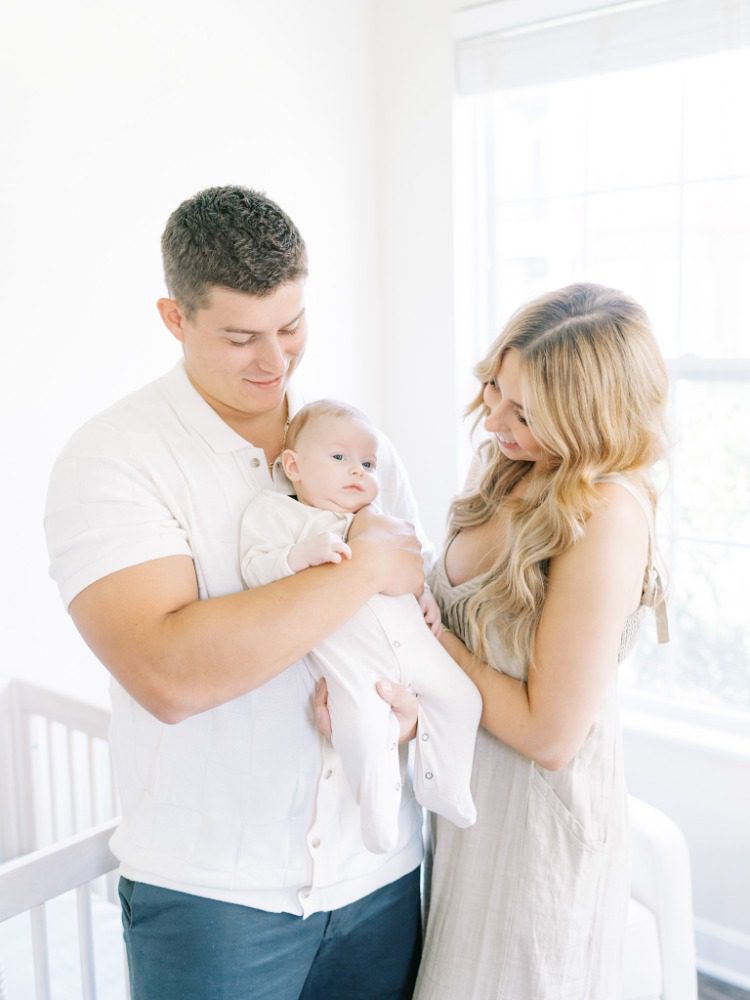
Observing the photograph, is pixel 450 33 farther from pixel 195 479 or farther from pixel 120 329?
pixel 195 479

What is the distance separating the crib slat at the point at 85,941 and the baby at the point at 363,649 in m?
0.47

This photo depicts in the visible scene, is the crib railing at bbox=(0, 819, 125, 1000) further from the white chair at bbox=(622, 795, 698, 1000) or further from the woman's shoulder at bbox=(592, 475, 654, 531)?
the white chair at bbox=(622, 795, 698, 1000)

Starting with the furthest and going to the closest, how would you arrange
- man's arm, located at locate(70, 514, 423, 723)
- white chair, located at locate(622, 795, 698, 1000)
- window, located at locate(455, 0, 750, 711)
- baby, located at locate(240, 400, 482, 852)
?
window, located at locate(455, 0, 750, 711) → white chair, located at locate(622, 795, 698, 1000) → baby, located at locate(240, 400, 482, 852) → man's arm, located at locate(70, 514, 423, 723)

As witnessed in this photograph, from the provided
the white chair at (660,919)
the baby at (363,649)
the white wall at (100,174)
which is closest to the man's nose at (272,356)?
the baby at (363,649)

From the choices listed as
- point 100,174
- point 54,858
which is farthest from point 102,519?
point 100,174

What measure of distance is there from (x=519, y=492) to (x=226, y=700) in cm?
57

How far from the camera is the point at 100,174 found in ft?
7.40

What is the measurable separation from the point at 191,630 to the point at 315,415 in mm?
387

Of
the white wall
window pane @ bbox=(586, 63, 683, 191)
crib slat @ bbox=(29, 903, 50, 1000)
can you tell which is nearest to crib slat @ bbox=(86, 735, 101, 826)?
the white wall

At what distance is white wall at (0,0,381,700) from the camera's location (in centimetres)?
211

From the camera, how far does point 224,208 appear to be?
1.19 meters

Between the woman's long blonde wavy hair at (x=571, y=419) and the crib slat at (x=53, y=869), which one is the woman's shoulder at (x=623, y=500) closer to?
the woman's long blonde wavy hair at (x=571, y=419)

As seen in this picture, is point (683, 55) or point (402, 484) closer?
point (402, 484)

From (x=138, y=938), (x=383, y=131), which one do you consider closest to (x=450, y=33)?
(x=383, y=131)
